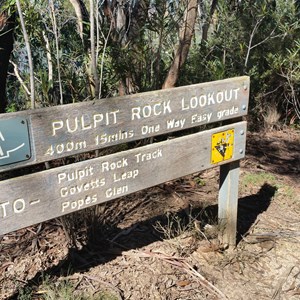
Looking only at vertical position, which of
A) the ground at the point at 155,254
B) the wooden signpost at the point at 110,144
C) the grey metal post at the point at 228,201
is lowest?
the ground at the point at 155,254

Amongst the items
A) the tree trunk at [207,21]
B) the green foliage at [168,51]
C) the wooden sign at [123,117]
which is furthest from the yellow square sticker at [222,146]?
the tree trunk at [207,21]

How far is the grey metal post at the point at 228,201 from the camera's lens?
11.1ft

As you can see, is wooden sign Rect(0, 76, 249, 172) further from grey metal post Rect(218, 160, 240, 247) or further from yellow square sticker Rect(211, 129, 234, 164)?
grey metal post Rect(218, 160, 240, 247)

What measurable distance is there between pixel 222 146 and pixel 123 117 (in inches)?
34.4

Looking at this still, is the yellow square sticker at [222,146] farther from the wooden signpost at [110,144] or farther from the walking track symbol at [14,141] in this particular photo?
the walking track symbol at [14,141]

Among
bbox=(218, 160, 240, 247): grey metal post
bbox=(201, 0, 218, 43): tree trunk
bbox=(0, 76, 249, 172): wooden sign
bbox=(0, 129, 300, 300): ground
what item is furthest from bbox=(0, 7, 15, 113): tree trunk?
bbox=(201, 0, 218, 43): tree trunk

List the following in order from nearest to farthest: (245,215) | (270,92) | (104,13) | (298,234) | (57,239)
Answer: (57,239) < (298,234) < (245,215) < (104,13) < (270,92)

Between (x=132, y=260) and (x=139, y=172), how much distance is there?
34.1 inches

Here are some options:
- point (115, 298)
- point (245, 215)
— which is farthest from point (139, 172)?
point (245, 215)

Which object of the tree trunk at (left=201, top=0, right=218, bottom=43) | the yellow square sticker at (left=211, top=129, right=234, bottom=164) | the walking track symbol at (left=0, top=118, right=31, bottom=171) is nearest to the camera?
the walking track symbol at (left=0, top=118, right=31, bottom=171)

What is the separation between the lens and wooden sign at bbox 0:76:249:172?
7.54 feet

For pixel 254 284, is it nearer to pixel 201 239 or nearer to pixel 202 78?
pixel 201 239

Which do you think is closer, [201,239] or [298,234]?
[201,239]

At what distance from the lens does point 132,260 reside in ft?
11.0
